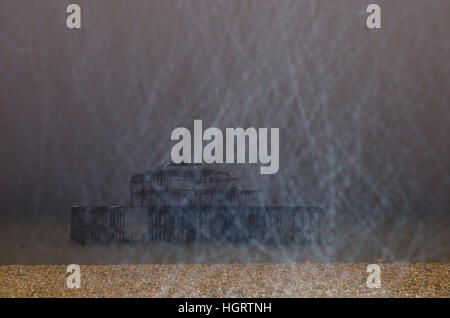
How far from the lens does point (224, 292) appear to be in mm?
2680

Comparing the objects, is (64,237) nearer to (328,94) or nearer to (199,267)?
(199,267)

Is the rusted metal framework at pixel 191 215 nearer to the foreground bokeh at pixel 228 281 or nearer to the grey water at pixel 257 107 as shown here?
the grey water at pixel 257 107

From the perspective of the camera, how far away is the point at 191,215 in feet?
10.8

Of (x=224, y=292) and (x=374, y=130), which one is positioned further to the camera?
(x=374, y=130)

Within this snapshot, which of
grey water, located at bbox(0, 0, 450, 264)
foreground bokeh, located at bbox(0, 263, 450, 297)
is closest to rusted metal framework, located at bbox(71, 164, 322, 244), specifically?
grey water, located at bbox(0, 0, 450, 264)

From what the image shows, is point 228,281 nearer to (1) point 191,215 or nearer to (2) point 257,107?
(1) point 191,215

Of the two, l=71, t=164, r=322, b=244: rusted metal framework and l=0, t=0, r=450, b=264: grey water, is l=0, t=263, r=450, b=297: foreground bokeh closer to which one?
l=0, t=0, r=450, b=264: grey water

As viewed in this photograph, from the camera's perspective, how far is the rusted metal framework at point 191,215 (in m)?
3.29

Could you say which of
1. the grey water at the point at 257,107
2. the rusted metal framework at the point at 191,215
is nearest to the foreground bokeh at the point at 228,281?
the grey water at the point at 257,107

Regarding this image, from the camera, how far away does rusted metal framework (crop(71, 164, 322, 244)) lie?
3285 mm

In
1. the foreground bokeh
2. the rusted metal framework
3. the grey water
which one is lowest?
the foreground bokeh

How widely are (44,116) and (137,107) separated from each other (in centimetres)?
74

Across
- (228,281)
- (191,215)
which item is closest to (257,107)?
(191,215)

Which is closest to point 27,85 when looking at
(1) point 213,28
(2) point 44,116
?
(2) point 44,116
